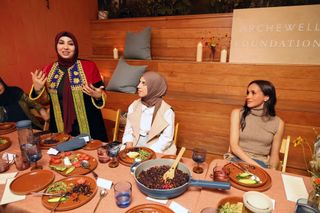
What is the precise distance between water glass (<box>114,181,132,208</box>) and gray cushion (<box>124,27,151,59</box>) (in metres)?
2.63

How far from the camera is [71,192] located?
1073 millimetres

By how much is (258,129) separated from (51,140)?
1.59 meters

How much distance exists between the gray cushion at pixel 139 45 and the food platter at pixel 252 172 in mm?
2475

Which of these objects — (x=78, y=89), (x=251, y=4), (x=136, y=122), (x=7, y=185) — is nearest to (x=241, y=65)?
(x=251, y=4)

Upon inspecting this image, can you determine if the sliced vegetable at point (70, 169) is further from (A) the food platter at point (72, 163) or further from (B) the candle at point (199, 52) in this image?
(B) the candle at point (199, 52)

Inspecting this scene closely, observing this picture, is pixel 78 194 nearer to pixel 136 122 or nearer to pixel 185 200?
pixel 185 200

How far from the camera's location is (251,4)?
312 centimetres

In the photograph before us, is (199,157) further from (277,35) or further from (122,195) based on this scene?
(277,35)

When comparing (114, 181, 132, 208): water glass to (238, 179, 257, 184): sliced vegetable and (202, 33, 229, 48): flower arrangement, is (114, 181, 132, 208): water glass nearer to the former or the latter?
(238, 179, 257, 184): sliced vegetable

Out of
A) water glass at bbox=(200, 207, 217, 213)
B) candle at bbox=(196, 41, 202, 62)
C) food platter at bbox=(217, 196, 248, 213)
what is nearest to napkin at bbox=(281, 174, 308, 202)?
food platter at bbox=(217, 196, 248, 213)

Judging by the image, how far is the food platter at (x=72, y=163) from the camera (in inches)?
49.5

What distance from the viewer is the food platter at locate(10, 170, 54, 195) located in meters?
1.10

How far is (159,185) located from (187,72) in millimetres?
2224

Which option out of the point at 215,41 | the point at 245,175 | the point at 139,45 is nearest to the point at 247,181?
the point at 245,175
